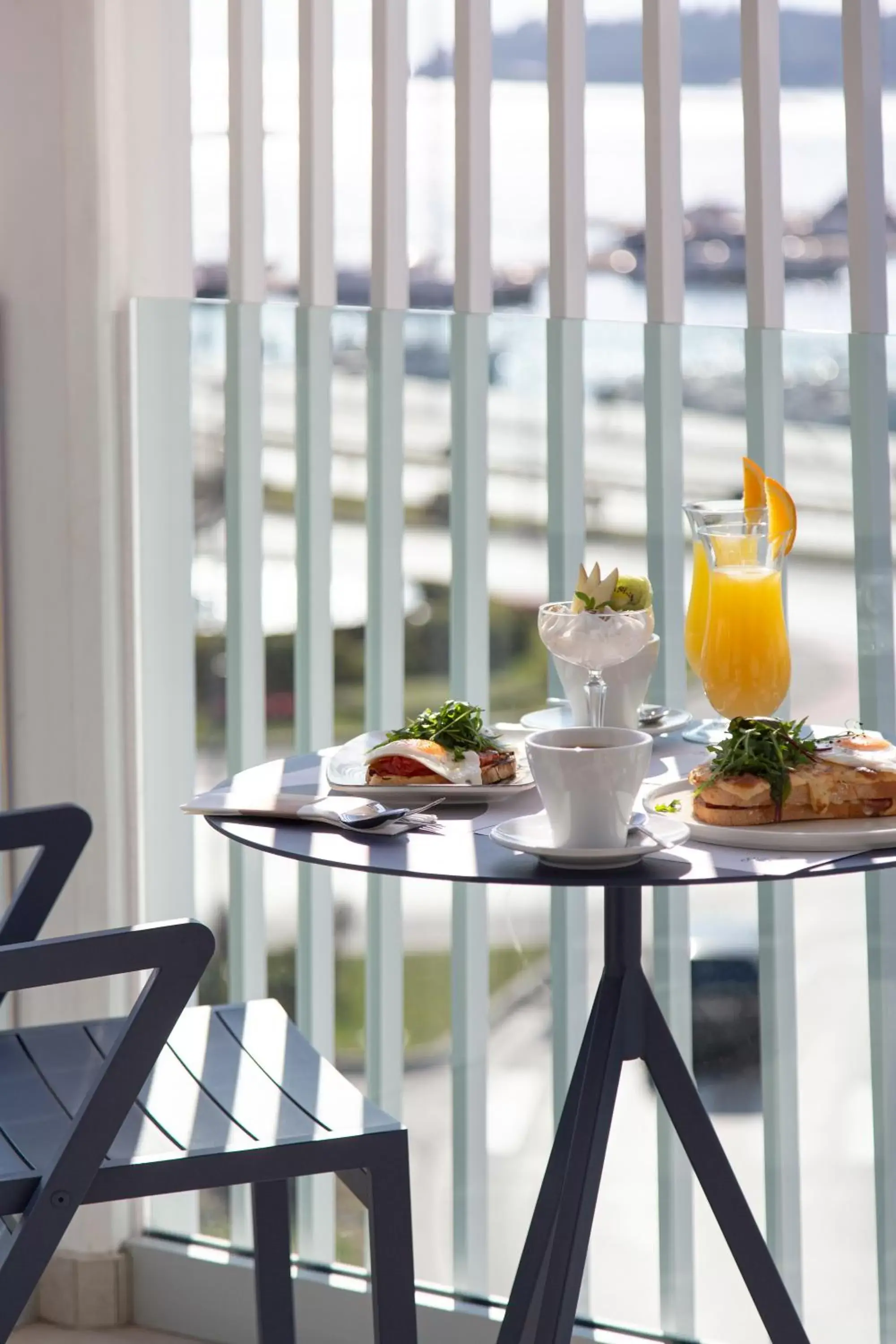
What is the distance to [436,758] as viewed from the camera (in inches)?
61.9

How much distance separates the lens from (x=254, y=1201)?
6.23 feet

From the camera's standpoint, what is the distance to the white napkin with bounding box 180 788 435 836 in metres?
1.46

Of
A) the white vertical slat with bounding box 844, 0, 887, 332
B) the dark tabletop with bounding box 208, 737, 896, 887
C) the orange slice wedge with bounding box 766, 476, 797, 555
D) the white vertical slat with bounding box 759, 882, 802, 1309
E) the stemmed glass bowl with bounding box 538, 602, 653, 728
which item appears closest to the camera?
the dark tabletop with bounding box 208, 737, 896, 887

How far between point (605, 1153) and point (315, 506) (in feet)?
3.62

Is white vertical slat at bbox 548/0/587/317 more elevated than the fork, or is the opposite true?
white vertical slat at bbox 548/0/587/317

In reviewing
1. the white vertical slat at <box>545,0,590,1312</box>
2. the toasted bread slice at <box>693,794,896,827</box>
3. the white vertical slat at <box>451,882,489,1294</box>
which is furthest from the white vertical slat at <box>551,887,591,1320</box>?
the toasted bread slice at <box>693,794,896,827</box>

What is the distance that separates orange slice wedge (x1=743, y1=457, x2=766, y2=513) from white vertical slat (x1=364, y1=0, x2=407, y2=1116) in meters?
0.71

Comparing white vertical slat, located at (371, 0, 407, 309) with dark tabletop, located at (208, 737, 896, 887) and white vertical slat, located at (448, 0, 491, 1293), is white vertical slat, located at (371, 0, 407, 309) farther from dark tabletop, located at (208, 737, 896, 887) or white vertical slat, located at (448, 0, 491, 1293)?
dark tabletop, located at (208, 737, 896, 887)

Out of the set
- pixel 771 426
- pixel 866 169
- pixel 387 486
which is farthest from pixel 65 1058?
pixel 866 169

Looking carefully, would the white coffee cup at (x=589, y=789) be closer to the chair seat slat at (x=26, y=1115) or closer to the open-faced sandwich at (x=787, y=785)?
the open-faced sandwich at (x=787, y=785)

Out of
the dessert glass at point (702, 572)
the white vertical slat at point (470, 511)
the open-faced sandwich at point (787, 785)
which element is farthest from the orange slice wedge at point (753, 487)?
the white vertical slat at point (470, 511)

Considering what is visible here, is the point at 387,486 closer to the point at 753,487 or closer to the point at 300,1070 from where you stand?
the point at 753,487

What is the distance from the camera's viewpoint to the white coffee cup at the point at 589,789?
134 cm

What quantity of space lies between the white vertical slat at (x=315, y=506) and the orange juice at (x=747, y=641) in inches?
31.4
